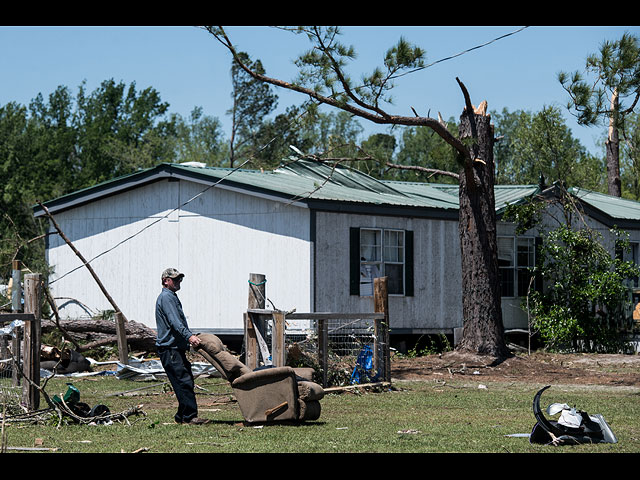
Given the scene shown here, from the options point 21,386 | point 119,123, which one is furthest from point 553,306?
point 119,123

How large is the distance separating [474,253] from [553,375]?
10.6 feet

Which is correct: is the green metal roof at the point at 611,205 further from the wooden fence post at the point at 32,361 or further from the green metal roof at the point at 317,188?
the wooden fence post at the point at 32,361

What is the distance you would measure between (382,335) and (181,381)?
504cm

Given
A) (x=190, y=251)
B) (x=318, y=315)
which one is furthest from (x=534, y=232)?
(x=318, y=315)

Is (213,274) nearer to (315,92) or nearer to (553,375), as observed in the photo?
(315,92)

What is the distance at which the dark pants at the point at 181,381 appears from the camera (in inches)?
422

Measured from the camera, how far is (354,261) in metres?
21.0

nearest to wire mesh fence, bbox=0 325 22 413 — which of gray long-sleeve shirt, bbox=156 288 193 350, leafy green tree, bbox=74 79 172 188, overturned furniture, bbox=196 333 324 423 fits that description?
gray long-sleeve shirt, bbox=156 288 193 350

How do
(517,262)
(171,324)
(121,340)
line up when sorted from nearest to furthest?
(171,324) < (121,340) < (517,262)

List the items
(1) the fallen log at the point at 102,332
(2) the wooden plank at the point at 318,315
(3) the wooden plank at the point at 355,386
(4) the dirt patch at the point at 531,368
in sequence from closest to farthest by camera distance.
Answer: (2) the wooden plank at the point at 318,315, (3) the wooden plank at the point at 355,386, (4) the dirt patch at the point at 531,368, (1) the fallen log at the point at 102,332

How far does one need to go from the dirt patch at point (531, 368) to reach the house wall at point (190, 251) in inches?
112

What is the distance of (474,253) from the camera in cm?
2027

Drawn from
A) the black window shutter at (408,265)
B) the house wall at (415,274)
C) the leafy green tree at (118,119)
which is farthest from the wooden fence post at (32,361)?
the leafy green tree at (118,119)

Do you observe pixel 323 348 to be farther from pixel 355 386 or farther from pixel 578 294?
pixel 578 294
